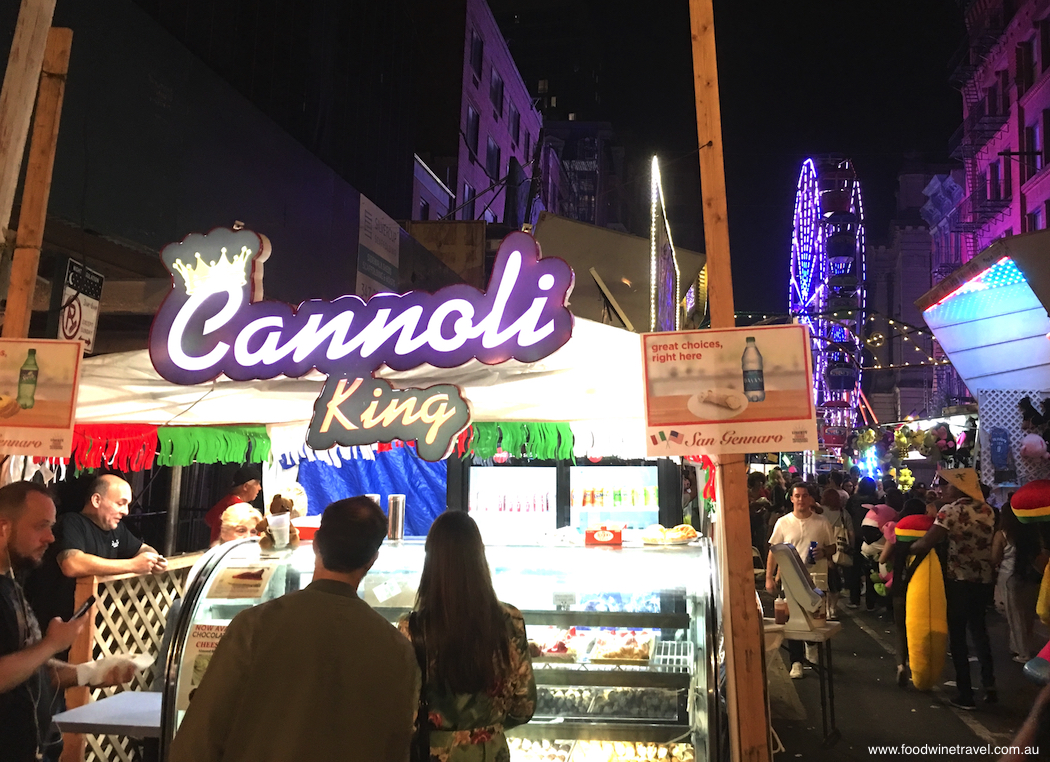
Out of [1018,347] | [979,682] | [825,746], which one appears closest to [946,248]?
[1018,347]

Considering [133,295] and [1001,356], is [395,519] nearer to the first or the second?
[133,295]

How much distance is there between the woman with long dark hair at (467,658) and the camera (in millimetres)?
3385

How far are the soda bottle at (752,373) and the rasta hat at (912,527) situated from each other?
5.85 meters

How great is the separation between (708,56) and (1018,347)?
9.09 meters

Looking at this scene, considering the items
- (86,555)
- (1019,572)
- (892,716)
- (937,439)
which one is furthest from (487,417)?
(937,439)

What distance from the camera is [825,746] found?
6590mm

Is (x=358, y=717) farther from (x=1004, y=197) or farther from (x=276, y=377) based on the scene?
(x=1004, y=197)

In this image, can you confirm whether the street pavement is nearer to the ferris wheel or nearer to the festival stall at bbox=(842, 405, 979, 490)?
the festival stall at bbox=(842, 405, 979, 490)

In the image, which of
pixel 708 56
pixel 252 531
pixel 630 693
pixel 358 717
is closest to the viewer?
pixel 358 717

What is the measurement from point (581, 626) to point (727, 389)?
2019 mm

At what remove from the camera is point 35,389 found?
4344 mm

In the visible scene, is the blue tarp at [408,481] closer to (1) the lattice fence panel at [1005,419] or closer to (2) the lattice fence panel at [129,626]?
(2) the lattice fence panel at [129,626]

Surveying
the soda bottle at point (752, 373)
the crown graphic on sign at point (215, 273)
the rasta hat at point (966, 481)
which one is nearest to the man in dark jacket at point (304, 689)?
the soda bottle at point (752, 373)

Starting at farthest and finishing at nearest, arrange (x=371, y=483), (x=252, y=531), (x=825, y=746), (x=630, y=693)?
(x=371, y=483) < (x=825, y=746) < (x=252, y=531) < (x=630, y=693)
